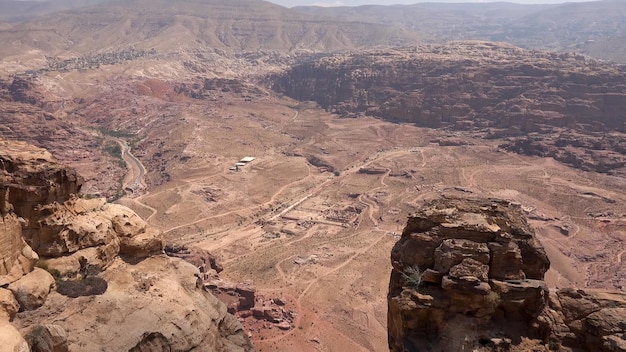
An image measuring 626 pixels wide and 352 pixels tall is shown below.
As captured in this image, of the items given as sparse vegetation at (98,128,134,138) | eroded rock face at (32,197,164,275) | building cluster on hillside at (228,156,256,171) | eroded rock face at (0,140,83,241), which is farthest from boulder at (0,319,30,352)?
sparse vegetation at (98,128,134,138)

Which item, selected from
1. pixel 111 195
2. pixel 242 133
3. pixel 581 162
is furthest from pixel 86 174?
pixel 581 162

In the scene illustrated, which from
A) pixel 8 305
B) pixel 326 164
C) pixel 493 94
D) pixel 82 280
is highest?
pixel 8 305

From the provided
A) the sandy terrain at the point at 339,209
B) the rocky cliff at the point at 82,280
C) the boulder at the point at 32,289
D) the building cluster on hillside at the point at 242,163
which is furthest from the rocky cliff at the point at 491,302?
the building cluster on hillside at the point at 242,163

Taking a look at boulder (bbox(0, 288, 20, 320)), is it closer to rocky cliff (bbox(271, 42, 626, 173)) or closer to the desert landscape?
the desert landscape

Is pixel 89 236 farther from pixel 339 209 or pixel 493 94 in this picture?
pixel 493 94

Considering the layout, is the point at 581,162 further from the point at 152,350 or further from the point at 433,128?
the point at 152,350

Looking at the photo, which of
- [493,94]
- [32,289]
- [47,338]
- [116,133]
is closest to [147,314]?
[47,338]
